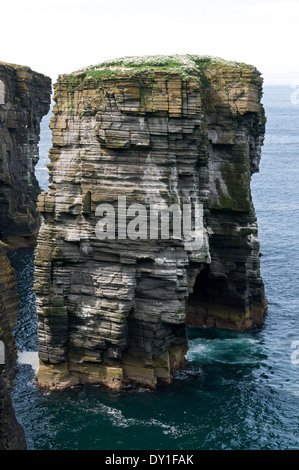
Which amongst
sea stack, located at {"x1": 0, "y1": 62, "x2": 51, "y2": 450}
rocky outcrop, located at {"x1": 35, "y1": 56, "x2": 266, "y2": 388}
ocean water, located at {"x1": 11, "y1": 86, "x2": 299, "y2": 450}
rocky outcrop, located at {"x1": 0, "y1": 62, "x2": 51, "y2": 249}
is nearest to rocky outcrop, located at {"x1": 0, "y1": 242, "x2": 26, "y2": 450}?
ocean water, located at {"x1": 11, "y1": 86, "x2": 299, "y2": 450}

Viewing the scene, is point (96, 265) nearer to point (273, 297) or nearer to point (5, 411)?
point (5, 411)

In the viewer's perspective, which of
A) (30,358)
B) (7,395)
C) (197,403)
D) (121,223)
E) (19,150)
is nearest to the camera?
(7,395)

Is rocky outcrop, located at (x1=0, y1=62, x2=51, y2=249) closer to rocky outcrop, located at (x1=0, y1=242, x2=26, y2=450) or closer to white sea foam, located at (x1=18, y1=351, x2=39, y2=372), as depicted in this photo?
white sea foam, located at (x1=18, y1=351, x2=39, y2=372)

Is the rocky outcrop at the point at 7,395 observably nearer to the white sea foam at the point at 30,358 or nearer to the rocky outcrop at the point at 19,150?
the white sea foam at the point at 30,358

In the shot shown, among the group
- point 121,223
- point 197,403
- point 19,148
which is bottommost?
point 197,403

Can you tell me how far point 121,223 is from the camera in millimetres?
52250

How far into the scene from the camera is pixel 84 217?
53.7m

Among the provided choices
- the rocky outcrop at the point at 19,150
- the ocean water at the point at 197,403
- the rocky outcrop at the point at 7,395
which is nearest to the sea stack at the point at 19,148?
the rocky outcrop at the point at 19,150

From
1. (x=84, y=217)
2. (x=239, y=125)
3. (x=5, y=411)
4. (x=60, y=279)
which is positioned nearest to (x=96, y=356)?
(x=60, y=279)

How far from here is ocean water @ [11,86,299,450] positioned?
157 ft

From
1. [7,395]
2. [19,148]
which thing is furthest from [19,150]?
[7,395]

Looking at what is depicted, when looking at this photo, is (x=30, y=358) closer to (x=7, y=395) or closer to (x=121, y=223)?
(x=121, y=223)

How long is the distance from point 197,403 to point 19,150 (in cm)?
6165

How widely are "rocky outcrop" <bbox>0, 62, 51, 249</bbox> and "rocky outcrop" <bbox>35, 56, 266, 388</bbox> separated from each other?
4364 cm
